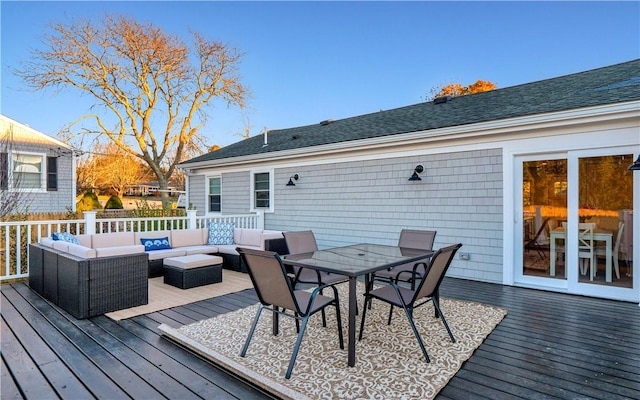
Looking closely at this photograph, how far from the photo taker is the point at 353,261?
3.34 metres

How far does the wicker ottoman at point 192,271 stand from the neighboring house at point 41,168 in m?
8.02

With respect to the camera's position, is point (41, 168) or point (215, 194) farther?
point (41, 168)

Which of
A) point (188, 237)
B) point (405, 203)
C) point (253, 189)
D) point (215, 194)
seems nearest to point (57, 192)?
point (215, 194)

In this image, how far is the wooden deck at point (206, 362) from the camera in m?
2.33

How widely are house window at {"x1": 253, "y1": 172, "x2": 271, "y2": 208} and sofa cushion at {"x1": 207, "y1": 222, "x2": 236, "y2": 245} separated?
2.08 meters

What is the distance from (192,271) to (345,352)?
306 centimetres

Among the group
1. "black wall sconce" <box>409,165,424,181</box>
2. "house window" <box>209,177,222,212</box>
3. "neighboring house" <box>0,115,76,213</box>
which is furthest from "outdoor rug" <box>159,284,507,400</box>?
"neighboring house" <box>0,115,76,213</box>

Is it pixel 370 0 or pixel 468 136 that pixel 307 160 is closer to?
pixel 468 136

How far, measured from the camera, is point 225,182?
33.0ft

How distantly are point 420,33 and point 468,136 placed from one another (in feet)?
20.6

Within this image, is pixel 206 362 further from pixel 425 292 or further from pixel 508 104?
pixel 508 104

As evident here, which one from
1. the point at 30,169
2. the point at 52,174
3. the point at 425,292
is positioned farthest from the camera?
the point at 52,174

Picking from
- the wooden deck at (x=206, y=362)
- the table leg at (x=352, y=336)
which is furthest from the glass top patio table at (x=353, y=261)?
the wooden deck at (x=206, y=362)

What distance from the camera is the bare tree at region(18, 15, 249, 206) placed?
13.7 meters
